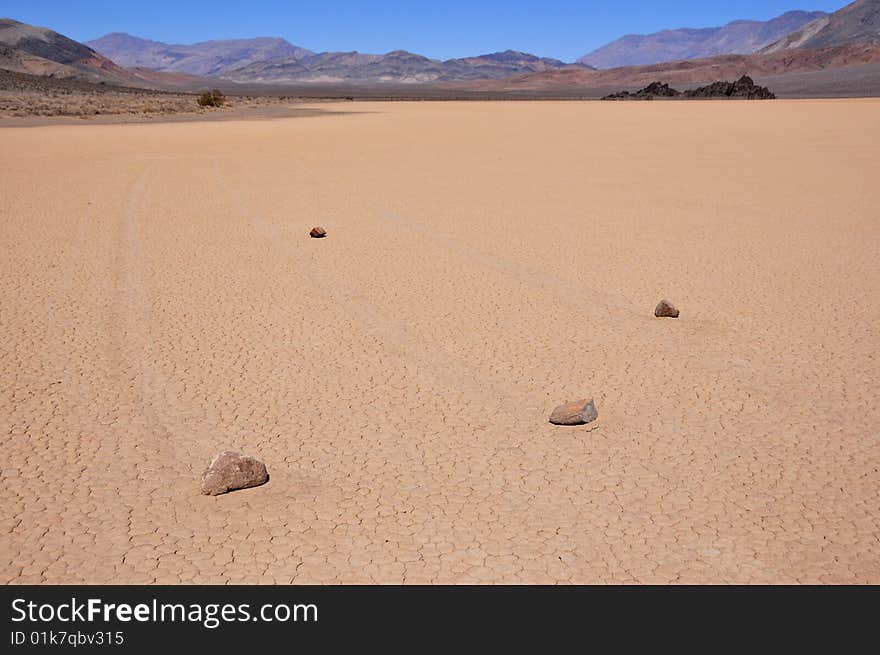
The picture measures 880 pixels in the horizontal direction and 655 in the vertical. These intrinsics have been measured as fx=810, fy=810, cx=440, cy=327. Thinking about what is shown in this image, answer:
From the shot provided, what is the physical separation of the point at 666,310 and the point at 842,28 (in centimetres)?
16688

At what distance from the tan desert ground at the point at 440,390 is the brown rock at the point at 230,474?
0.07 m

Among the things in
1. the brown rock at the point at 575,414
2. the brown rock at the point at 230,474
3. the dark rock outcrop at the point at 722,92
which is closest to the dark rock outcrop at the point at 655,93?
the dark rock outcrop at the point at 722,92

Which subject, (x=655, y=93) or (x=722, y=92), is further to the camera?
(x=655, y=93)

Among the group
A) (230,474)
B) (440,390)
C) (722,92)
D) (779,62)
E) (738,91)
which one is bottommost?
(722,92)

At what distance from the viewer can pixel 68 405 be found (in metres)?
4.85

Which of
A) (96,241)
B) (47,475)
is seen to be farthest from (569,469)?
(96,241)

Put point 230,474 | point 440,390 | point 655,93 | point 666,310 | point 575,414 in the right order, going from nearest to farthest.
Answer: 1. point 230,474
2. point 575,414
3. point 440,390
4. point 666,310
5. point 655,93

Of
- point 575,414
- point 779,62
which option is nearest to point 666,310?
point 575,414

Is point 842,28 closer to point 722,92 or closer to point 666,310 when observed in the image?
point 722,92

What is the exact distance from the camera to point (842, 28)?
147 metres

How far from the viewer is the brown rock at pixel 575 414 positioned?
179 inches

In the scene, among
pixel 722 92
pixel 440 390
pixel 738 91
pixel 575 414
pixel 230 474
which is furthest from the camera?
pixel 722 92
